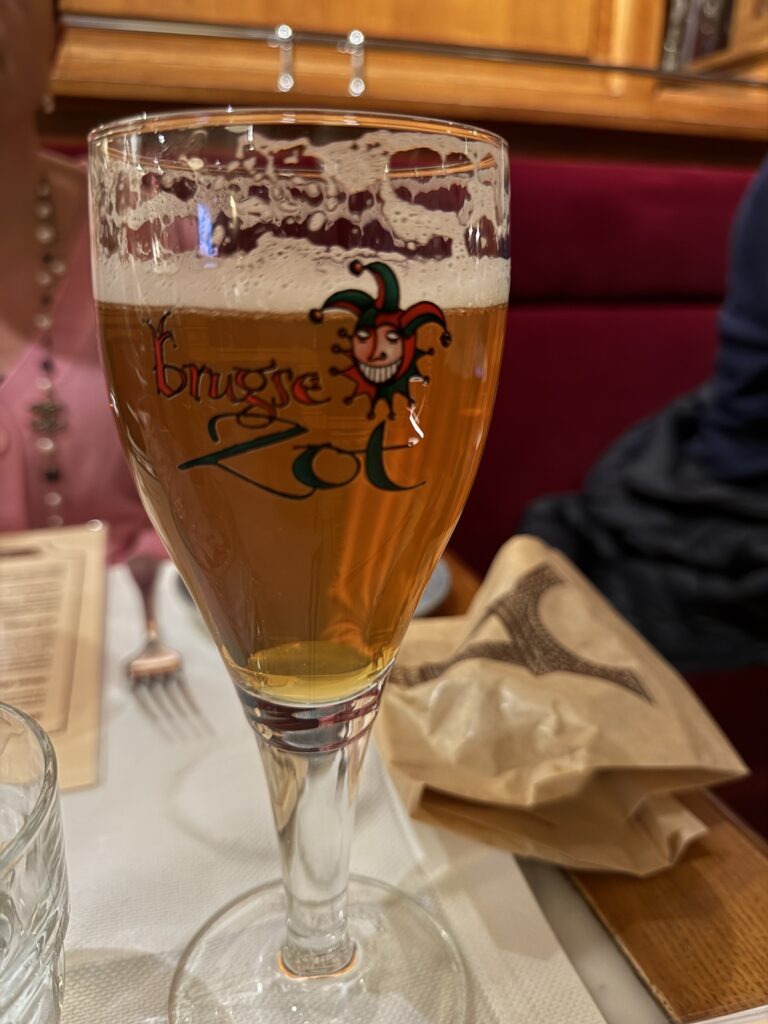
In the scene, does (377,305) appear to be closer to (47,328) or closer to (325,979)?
(325,979)

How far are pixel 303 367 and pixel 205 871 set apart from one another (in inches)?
10.5

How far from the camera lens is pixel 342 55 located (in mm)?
1609

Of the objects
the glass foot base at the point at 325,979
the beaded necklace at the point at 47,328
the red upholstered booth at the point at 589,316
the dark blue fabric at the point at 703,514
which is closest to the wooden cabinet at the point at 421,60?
the red upholstered booth at the point at 589,316

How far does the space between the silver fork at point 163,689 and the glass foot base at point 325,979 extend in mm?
128

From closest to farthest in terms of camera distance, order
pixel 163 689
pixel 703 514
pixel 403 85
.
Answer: pixel 163 689, pixel 703 514, pixel 403 85

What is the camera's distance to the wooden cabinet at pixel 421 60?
1444 mm

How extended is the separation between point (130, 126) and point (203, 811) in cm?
32

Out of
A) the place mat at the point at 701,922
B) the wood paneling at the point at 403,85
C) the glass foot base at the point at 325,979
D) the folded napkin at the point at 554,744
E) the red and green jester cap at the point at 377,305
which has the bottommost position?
the glass foot base at the point at 325,979

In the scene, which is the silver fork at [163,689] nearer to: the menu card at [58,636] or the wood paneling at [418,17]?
the menu card at [58,636]

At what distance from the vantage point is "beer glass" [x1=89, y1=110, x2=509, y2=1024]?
0.80 feet

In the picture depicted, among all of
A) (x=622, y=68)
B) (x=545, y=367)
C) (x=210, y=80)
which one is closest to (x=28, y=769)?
(x=545, y=367)

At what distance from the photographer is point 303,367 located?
25cm

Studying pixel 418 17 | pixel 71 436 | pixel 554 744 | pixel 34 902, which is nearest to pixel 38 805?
pixel 34 902

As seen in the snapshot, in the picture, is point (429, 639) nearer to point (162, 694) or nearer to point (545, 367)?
point (162, 694)
